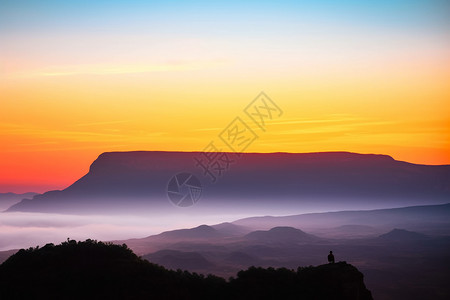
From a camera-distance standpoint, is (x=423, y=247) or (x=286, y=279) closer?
(x=286, y=279)

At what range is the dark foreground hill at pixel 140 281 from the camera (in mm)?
44344

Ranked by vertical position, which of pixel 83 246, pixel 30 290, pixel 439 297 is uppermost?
pixel 83 246

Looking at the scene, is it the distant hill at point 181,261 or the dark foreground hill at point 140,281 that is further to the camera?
the distant hill at point 181,261

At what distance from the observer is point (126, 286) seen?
4484cm

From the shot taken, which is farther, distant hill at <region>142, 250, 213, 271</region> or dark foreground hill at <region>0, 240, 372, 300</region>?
distant hill at <region>142, 250, 213, 271</region>

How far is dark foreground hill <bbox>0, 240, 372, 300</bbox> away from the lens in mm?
44344

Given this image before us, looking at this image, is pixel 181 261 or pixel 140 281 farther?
pixel 181 261

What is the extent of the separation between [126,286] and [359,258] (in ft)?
434

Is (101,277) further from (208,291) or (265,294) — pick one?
(265,294)

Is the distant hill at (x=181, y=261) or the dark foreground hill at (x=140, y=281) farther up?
the distant hill at (x=181, y=261)

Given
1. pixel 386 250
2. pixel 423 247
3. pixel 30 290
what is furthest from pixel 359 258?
pixel 30 290

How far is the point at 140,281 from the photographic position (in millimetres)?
46031

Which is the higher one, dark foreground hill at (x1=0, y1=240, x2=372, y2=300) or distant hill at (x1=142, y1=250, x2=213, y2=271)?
distant hill at (x1=142, y1=250, x2=213, y2=271)

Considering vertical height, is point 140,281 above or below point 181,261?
below
